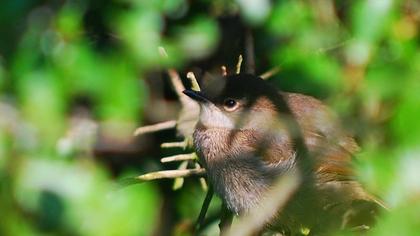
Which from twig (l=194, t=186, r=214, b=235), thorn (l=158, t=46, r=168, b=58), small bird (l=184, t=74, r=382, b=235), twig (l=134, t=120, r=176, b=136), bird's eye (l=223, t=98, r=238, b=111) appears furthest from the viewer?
bird's eye (l=223, t=98, r=238, b=111)

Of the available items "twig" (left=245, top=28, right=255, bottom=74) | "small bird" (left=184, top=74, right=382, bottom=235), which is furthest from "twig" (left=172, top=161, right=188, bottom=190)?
"twig" (left=245, top=28, right=255, bottom=74)

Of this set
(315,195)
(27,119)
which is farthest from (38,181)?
(315,195)

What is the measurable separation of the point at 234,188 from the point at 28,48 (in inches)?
47.1

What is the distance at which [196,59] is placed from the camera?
5113mm

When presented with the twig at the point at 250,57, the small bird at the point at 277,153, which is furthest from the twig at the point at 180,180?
the twig at the point at 250,57

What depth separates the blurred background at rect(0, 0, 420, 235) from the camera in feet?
12.4

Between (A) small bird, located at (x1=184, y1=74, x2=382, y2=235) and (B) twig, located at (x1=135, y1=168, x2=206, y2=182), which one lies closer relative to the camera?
(B) twig, located at (x1=135, y1=168, x2=206, y2=182)

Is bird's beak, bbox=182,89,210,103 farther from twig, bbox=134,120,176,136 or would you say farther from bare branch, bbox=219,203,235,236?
bare branch, bbox=219,203,235,236

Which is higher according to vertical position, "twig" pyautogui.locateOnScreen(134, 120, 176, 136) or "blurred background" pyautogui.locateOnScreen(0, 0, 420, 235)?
"blurred background" pyautogui.locateOnScreen(0, 0, 420, 235)

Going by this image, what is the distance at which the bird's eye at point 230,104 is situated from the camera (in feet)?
15.9

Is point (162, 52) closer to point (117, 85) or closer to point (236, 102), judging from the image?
point (117, 85)

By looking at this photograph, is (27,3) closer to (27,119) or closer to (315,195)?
(27,119)

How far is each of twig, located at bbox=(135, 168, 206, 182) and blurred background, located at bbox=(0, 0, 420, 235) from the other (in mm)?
98

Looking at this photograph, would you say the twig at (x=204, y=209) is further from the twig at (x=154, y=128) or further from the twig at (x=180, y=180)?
the twig at (x=154, y=128)
